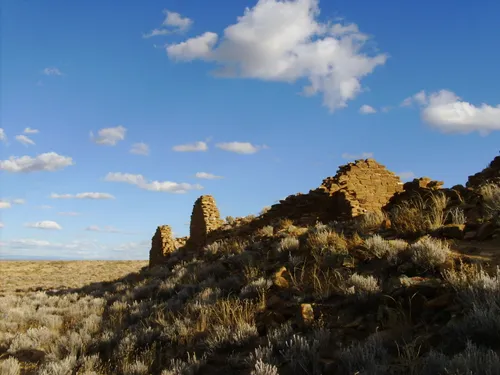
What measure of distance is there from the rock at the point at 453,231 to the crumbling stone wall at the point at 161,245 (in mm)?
19324

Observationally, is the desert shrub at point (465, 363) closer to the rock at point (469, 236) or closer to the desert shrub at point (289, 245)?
the rock at point (469, 236)

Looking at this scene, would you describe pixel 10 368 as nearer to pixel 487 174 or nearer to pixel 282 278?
pixel 282 278

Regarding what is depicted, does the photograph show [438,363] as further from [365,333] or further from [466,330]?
[365,333]

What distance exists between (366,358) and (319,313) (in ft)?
5.94

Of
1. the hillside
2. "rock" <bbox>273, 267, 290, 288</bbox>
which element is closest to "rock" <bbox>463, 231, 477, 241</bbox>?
the hillside

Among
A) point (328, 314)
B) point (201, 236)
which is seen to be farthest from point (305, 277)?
point (201, 236)

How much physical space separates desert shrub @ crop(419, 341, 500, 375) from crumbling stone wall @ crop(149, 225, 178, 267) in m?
22.1

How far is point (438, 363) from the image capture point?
4246mm

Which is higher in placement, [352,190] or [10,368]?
[352,190]

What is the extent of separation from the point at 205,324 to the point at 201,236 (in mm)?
15976

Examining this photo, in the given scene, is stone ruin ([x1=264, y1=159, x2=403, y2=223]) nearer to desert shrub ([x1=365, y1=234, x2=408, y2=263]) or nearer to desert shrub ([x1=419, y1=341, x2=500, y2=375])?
desert shrub ([x1=365, y1=234, x2=408, y2=263])

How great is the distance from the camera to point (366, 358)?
486 centimetres

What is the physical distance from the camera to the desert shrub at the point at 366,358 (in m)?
4.61

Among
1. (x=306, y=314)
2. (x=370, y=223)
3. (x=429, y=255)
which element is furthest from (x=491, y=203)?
(x=306, y=314)
